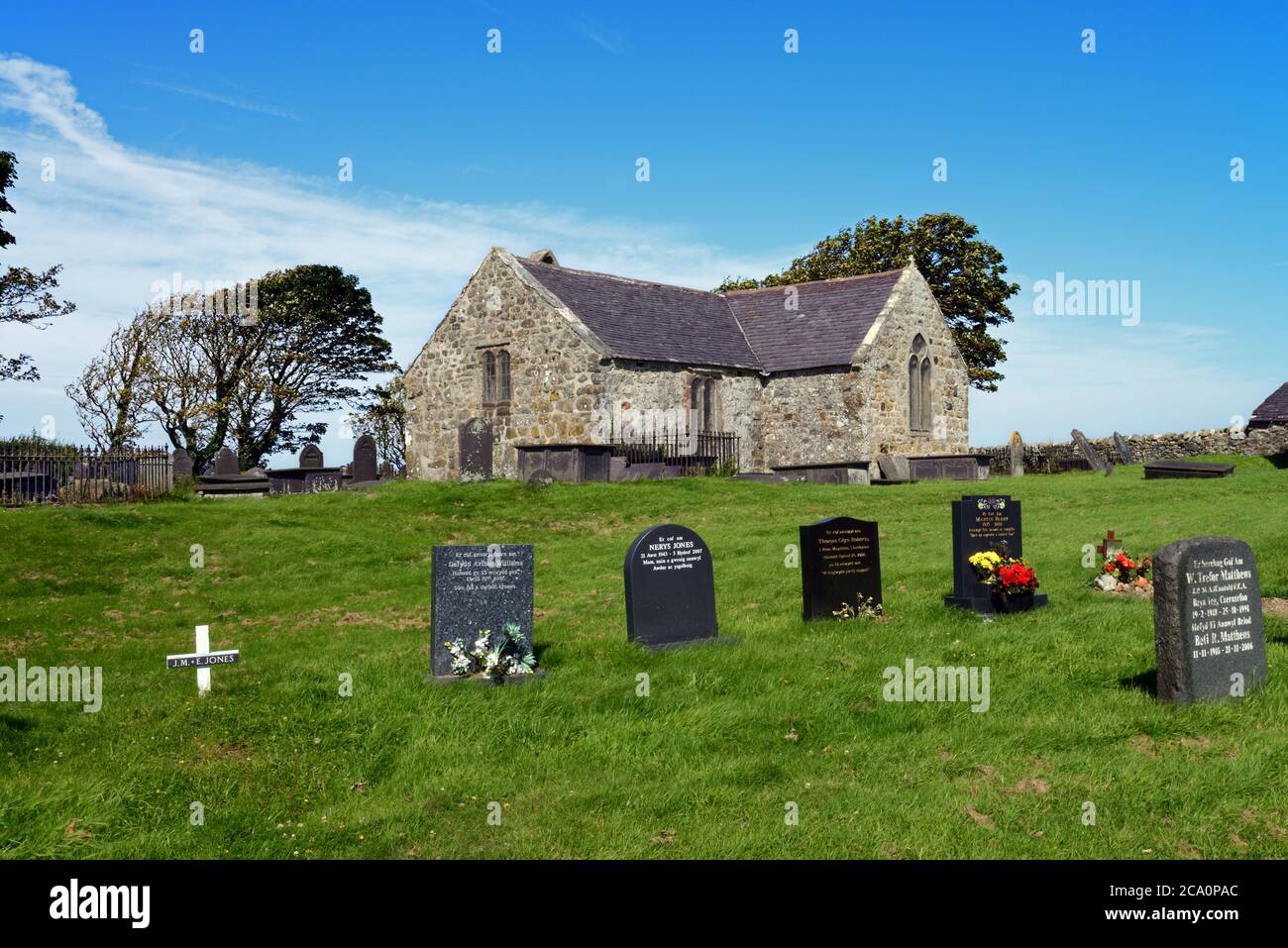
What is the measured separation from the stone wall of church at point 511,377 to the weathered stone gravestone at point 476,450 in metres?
0.25

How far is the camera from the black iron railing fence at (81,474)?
86.6 feet

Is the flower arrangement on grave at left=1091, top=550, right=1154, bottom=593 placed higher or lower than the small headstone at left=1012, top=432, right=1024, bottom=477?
lower

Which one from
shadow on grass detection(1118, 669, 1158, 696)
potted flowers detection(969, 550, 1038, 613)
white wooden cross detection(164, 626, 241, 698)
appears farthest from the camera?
potted flowers detection(969, 550, 1038, 613)

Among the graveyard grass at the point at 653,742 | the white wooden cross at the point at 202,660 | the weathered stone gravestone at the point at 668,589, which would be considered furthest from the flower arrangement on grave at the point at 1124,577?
the white wooden cross at the point at 202,660

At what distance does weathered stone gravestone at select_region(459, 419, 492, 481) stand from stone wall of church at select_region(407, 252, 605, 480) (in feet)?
0.80

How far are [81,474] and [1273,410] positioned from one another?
142 ft

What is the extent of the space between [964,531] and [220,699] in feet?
30.0

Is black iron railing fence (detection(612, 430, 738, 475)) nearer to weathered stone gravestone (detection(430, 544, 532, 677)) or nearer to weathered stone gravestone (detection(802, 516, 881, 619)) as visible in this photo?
weathered stone gravestone (detection(802, 516, 881, 619))

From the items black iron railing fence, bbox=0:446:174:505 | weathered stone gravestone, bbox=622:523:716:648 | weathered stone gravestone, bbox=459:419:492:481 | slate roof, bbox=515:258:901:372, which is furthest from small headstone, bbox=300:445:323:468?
weathered stone gravestone, bbox=622:523:716:648

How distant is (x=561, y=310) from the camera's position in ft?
114

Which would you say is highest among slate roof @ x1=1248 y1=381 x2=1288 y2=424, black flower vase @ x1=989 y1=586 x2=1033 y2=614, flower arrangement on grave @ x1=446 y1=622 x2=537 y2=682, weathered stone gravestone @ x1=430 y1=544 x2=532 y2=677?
slate roof @ x1=1248 y1=381 x2=1288 y2=424

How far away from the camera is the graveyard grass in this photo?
25.6 ft

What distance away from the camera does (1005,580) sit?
526 inches
